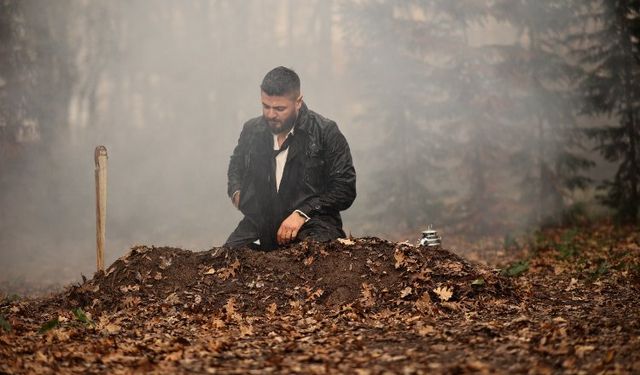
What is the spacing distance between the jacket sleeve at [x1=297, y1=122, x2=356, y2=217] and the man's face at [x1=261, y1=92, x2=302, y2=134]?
0.50 metres

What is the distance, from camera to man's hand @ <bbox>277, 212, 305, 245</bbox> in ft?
27.4

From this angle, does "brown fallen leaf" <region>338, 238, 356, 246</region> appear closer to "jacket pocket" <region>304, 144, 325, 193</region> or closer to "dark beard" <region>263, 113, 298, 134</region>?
"jacket pocket" <region>304, 144, 325, 193</region>

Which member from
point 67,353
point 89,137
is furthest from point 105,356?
point 89,137

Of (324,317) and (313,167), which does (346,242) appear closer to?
(313,167)

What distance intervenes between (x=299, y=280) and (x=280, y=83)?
2.36m

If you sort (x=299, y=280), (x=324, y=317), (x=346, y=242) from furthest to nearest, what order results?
Result: (x=346, y=242), (x=299, y=280), (x=324, y=317)

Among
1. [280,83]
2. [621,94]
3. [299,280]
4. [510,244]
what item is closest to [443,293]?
[299,280]

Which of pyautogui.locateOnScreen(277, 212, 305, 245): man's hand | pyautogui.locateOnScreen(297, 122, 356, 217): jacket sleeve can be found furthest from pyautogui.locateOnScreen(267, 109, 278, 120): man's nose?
pyautogui.locateOnScreen(277, 212, 305, 245): man's hand

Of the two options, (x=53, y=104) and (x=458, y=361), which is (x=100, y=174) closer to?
(x=458, y=361)

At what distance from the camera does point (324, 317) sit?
282 inches

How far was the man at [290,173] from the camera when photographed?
8422mm

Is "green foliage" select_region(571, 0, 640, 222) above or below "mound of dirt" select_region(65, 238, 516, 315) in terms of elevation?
above

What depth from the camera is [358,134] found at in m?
29.5

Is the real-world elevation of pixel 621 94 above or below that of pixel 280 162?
above
